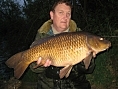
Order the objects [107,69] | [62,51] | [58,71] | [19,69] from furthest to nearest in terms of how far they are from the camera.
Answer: [107,69]
[58,71]
[19,69]
[62,51]

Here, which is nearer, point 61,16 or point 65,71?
point 65,71

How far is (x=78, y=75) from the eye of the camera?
8.04 feet

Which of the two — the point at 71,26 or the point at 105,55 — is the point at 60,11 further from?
the point at 105,55

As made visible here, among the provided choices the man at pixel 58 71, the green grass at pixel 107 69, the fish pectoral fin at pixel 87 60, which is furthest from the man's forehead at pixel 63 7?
the green grass at pixel 107 69

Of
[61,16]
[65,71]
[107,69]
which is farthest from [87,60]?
[107,69]

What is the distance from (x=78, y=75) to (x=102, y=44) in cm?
40

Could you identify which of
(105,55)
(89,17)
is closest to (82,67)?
(105,55)

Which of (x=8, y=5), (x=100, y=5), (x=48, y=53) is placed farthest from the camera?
(x=8, y=5)

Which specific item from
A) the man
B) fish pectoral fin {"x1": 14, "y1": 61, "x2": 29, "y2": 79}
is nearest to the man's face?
the man

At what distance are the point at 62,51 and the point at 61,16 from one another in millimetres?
430

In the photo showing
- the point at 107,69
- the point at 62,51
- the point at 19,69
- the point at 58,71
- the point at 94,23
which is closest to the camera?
the point at 62,51

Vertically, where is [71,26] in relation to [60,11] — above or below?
below

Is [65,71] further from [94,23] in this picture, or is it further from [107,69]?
[94,23]

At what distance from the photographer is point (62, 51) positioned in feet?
7.21
